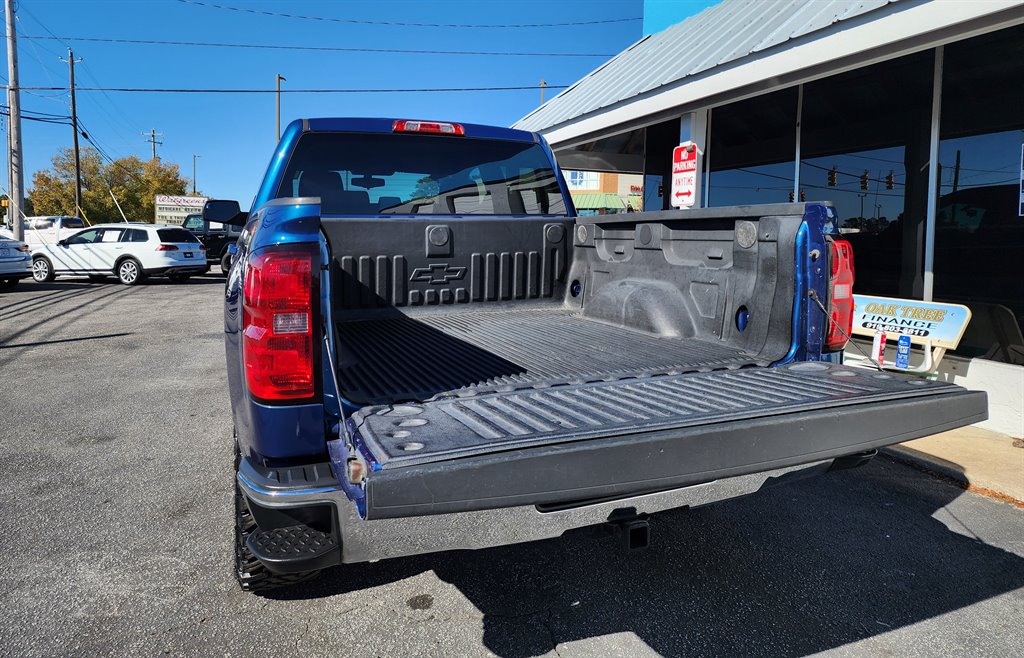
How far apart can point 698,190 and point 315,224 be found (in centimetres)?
765

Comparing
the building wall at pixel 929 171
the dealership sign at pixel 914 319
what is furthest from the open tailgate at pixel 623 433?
the building wall at pixel 929 171

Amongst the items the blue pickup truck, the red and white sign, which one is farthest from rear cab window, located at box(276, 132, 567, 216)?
the red and white sign

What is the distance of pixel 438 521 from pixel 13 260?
18.0 m

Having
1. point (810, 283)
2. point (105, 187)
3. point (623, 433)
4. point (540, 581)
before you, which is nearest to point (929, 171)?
point (810, 283)

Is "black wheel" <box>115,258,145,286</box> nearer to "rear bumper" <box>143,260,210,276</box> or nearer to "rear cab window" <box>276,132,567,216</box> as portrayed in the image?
"rear bumper" <box>143,260,210,276</box>

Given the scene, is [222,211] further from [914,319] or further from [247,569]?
[914,319]

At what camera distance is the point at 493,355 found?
2988mm

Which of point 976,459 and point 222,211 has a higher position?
point 222,211

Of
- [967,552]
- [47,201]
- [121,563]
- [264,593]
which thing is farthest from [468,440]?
[47,201]

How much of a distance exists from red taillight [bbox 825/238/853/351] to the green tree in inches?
2595

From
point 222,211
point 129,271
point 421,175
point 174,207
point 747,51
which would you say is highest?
point 174,207

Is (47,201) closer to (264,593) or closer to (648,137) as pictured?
(648,137)

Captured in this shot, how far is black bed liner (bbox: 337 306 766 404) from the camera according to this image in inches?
98.7

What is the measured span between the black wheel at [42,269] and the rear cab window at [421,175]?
18180 millimetres
